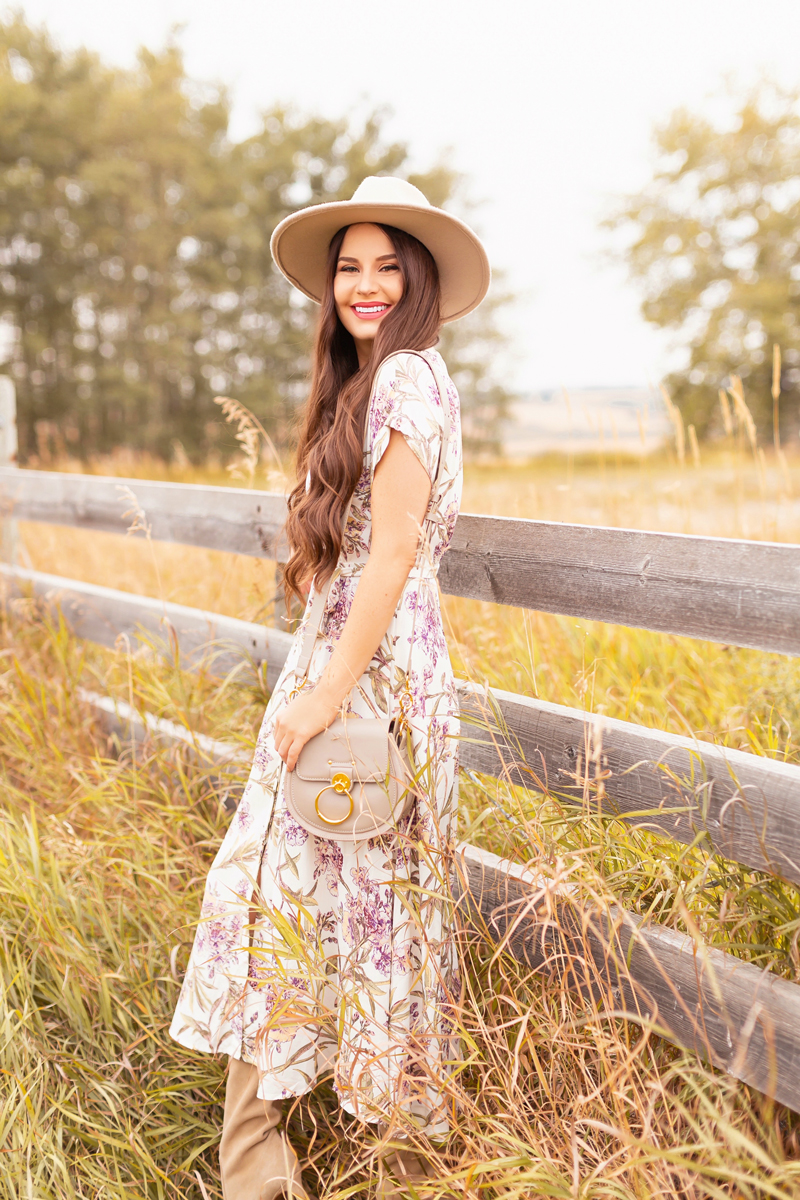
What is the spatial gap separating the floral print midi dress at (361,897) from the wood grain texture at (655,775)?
0.15 metres

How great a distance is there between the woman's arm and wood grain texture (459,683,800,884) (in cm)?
27

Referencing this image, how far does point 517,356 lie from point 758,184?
9522 millimetres

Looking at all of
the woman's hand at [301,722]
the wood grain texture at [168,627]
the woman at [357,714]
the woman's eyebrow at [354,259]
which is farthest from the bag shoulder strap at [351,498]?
the wood grain texture at [168,627]

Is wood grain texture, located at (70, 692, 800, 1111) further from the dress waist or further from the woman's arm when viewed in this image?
the dress waist

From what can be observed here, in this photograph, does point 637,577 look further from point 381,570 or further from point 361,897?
point 361,897

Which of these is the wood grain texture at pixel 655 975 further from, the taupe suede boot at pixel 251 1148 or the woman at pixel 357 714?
the taupe suede boot at pixel 251 1148

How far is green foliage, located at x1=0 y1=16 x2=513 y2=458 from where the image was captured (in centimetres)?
2108

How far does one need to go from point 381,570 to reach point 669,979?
2.67 feet

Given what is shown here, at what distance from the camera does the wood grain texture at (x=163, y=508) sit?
2.61 m

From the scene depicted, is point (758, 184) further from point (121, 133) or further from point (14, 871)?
point (14, 871)

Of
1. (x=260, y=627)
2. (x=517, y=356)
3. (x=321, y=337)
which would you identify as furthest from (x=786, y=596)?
(x=517, y=356)

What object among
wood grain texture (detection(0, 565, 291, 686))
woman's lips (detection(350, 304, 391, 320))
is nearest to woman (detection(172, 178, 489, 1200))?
woman's lips (detection(350, 304, 391, 320))

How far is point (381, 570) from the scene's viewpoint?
1504mm

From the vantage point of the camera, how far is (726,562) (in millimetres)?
1392
